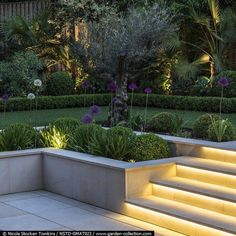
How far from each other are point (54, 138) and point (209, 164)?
2416mm

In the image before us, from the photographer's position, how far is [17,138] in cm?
811

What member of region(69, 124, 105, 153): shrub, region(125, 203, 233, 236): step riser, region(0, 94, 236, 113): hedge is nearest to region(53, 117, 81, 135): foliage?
region(69, 124, 105, 153): shrub

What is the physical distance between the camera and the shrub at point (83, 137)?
7852mm

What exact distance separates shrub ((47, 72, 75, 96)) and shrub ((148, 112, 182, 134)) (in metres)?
8.42

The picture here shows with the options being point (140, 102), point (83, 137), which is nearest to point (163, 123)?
point (83, 137)

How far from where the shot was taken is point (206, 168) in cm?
682

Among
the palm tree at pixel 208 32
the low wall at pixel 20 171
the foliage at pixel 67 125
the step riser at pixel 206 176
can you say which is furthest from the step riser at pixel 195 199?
the palm tree at pixel 208 32

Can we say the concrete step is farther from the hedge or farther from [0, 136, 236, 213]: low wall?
the hedge

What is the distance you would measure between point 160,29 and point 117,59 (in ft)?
9.18

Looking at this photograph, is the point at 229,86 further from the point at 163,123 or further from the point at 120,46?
the point at 163,123

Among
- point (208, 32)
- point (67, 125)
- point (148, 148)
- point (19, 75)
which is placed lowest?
point (148, 148)

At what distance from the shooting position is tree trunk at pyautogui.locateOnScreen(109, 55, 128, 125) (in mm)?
10125

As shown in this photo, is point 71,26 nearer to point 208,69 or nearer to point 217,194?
point 208,69

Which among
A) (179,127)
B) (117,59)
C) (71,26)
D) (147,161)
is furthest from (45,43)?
(147,161)
